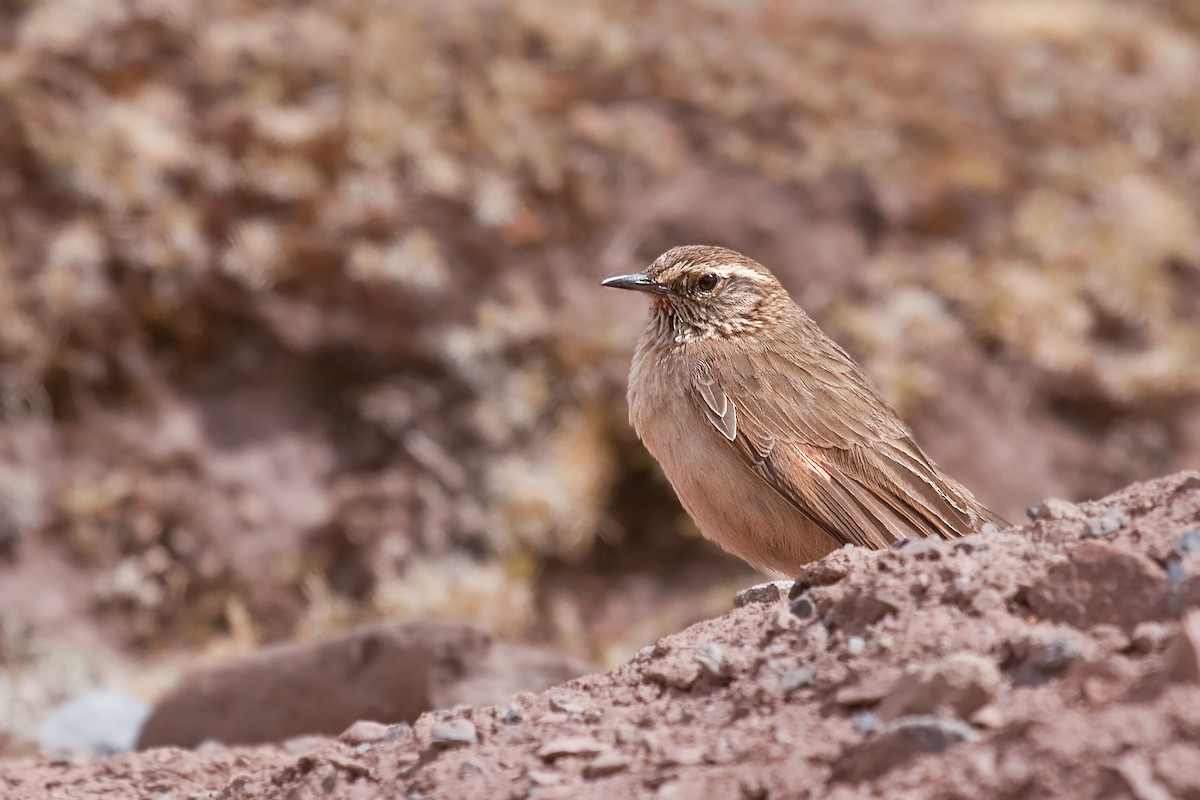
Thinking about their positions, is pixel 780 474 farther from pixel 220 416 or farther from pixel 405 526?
pixel 220 416

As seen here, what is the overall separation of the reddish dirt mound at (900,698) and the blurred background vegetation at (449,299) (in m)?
4.27

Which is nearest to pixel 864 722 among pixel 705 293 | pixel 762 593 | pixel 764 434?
pixel 762 593

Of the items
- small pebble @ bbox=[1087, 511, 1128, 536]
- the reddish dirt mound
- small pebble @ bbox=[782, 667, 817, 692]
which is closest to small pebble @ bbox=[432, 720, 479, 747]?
the reddish dirt mound

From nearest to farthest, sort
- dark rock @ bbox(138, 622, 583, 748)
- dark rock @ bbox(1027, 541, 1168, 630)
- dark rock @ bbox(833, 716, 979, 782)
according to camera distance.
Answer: dark rock @ bbox(833, 716, 979, 782), dark rock @ bbox(1027, 541, 1168, 630), dark rock @ bbox(138, 622, 583, 748)

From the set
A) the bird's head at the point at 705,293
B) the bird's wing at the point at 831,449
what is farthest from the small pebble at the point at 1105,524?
the bird's head at the point at 705,293

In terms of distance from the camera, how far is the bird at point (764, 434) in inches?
229

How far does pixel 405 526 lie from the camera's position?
9664 millimetres

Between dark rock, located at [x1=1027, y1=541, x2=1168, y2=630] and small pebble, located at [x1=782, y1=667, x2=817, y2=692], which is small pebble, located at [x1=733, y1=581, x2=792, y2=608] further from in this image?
dark rock, located at [x1=1027, y1=541, x2=1168, y2=630]

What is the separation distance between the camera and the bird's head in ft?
21.2

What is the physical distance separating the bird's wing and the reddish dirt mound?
1.63 meters

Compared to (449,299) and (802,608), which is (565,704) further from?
(449,299)

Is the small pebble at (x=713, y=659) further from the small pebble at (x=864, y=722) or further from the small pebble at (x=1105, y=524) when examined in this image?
the small pebble at (x=1105, y=524)

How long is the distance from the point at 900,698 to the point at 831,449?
2.87 meters

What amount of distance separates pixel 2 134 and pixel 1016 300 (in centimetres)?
824
